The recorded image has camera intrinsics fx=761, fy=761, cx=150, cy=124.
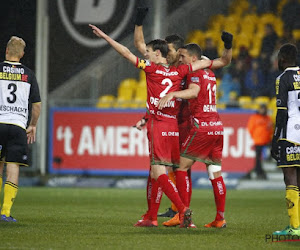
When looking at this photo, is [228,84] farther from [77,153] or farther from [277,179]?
[77,153]

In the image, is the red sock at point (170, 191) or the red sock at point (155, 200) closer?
the red sock at point (170, 191)

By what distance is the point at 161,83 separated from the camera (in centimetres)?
890

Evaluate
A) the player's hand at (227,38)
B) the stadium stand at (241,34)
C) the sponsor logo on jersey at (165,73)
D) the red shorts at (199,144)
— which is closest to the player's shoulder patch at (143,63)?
the sponsor logo on jersey at (165,73)

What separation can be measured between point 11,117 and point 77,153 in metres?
8.85

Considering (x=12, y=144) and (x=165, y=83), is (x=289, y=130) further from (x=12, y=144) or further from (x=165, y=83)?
(x=12, y=144)

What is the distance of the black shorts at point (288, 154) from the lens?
7906mm

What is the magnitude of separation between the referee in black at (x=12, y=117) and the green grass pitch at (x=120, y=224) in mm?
479

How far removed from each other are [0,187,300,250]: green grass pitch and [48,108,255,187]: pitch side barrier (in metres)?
2.00

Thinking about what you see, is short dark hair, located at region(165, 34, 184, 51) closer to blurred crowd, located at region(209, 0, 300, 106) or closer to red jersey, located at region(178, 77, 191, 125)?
red jersey, located at region(178, 77, 191, 125)

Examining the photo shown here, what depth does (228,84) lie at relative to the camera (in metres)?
19.5

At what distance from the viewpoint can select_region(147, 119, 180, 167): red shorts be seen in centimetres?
888

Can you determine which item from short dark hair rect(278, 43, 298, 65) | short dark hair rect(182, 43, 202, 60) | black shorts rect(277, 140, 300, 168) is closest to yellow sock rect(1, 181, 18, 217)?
short dark hair rect(182, 43, 202, 60)

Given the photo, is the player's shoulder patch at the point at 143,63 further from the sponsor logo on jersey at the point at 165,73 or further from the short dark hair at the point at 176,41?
the short dark hair at the point at 176,41

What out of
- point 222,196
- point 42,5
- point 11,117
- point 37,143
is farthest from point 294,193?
point 42,5
